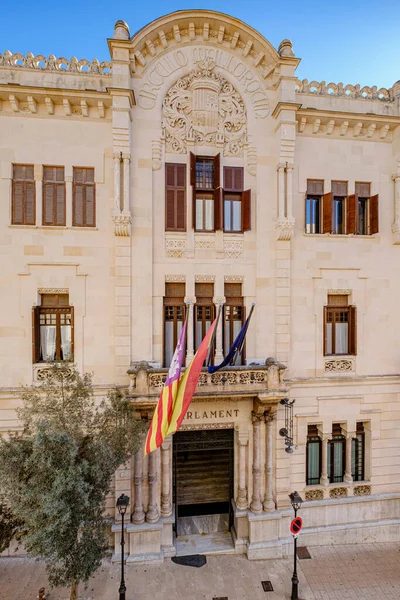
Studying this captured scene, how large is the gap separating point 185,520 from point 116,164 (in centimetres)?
1606

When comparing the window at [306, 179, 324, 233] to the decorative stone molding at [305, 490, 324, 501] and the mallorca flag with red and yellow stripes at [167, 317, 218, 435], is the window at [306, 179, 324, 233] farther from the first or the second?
the decorative stone molding at [305, 490, 324, 501]

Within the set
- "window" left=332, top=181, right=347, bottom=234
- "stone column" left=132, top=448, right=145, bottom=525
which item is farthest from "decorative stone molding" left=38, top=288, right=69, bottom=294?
"window" left=332, top=181, right=347, bottom=234

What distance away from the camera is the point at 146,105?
554 inches

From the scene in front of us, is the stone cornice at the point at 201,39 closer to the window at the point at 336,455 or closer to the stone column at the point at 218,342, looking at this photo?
the stone column at the point at 218,342

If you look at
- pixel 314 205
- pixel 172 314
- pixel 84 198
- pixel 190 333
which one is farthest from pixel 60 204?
pixel 314 205

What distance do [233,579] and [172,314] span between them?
10561 millimetres

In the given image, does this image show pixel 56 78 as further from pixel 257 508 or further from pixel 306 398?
pixel 257 508

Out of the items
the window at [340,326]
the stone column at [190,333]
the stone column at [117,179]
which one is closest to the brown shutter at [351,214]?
the window at [340,326]

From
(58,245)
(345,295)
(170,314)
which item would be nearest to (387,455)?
(345,295)

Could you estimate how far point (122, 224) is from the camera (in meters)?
13.5

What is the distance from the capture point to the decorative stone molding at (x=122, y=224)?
527 inches

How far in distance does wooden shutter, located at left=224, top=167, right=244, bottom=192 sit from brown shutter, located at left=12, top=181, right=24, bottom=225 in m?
8.67

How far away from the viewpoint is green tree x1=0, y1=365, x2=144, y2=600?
8.80 meters

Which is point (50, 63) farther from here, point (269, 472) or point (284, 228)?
point (269, 472)
